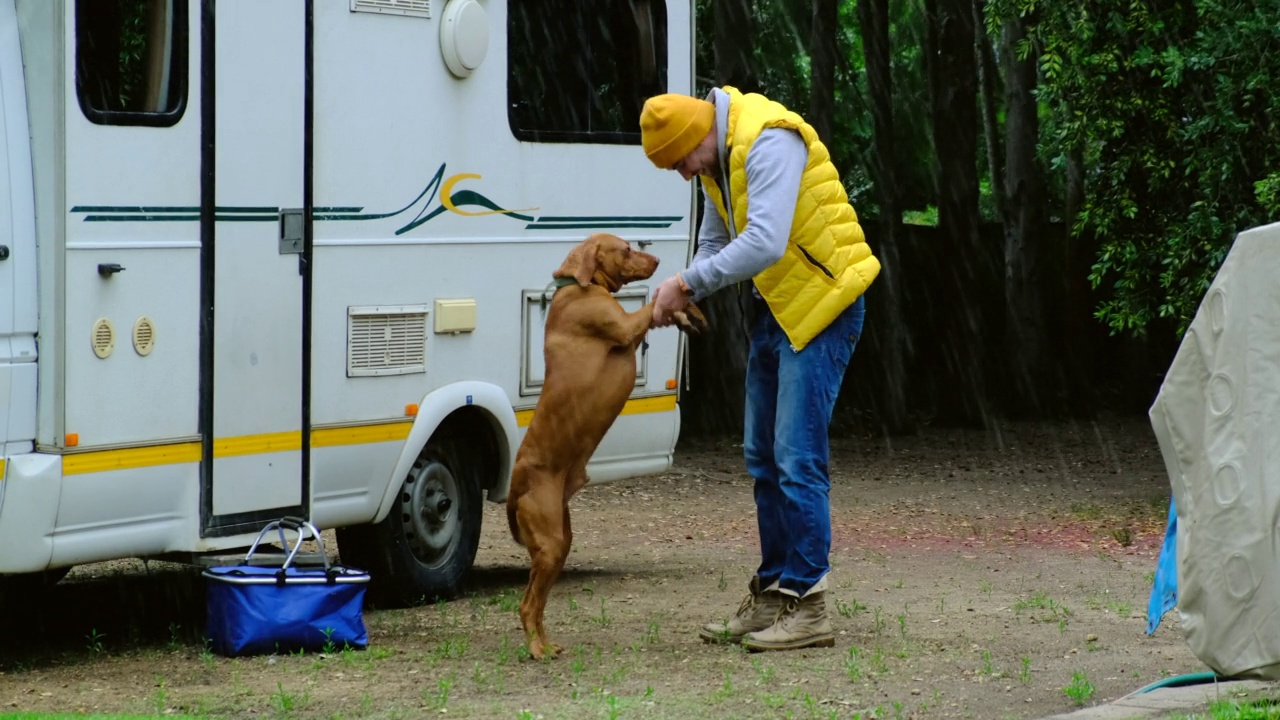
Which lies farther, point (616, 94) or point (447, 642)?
point (616, 94)

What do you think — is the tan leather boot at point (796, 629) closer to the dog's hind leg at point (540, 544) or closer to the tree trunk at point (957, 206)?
the dog's hind leg at point (540, 544)

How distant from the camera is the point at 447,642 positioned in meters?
6.66

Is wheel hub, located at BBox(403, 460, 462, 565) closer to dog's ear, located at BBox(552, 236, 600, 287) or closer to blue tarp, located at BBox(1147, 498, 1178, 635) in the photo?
dog's ear, located at BBox(552, 236, 600, 287)

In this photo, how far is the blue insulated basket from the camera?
640cm

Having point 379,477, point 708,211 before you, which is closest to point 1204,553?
point 708,211

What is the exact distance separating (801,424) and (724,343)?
9.49 meters

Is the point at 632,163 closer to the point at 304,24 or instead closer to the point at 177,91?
the point at 304,24

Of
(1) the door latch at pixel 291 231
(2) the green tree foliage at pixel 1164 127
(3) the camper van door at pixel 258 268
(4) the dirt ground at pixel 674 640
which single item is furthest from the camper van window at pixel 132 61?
(2) the green tree foliage at pixel 1164 127

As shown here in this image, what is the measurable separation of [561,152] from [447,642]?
8.31ft

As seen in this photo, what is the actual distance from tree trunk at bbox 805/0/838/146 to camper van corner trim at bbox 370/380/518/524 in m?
8.39

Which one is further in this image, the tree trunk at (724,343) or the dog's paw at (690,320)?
the tree trunk at (724,343)

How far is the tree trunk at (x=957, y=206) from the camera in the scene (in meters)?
17.5

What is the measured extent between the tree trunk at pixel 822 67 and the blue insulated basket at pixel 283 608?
32.8 ft

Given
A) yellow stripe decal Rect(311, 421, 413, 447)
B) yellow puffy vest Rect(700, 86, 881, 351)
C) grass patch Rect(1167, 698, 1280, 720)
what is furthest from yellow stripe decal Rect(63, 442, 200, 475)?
grass patch Rect(1167, 698, 1280, 720)
